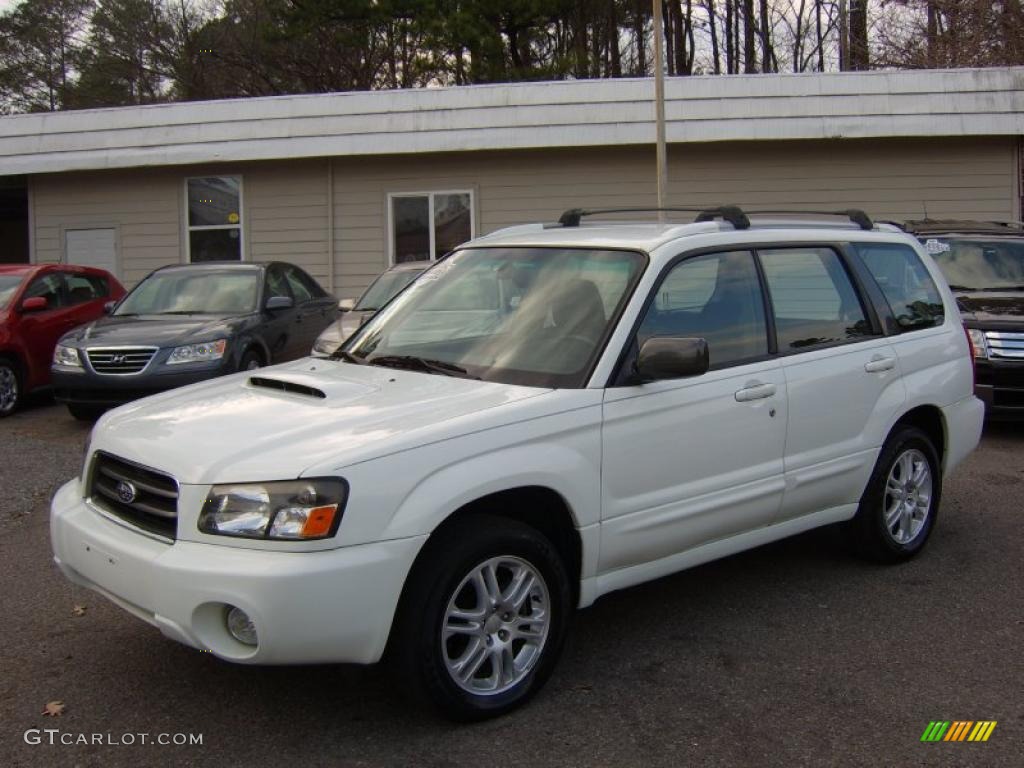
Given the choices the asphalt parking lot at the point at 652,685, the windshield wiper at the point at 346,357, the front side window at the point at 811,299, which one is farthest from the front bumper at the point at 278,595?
the front side window at the point at 811,299

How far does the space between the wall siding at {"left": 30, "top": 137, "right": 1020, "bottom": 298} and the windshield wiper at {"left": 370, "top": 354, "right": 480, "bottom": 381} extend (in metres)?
10.6

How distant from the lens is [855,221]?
5480 mm

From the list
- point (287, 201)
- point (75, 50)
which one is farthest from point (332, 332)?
point (75, 50)

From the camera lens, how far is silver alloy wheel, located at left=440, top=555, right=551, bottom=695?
138 inches

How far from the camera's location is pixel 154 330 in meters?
9.32

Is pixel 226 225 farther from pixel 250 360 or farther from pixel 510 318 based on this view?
pixel 510 318

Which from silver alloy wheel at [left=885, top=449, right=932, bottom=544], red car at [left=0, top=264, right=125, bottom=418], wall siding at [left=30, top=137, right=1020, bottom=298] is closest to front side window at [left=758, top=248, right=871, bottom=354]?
silver alloy wheel at [left=885, top=449, right=932, bottom=544]

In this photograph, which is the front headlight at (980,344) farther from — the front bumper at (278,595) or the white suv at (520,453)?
the front bumper at (278,595)

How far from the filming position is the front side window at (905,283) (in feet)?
17.4

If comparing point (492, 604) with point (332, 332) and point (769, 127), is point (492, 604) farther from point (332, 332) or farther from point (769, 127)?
point (769, 127)

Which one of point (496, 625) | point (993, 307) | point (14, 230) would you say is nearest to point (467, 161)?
point (993, 307)

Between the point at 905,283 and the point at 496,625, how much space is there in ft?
10.3

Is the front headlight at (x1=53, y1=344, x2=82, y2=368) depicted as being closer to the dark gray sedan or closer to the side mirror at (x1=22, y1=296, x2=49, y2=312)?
the dark gray sedan

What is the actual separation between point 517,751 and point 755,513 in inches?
63.4
